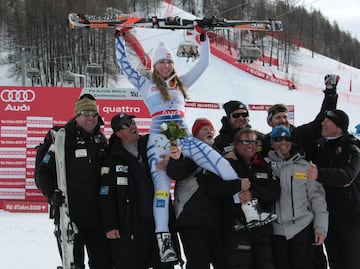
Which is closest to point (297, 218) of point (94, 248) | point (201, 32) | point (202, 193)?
point (202, 193)

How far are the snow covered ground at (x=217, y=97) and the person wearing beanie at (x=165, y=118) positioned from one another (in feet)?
8.29

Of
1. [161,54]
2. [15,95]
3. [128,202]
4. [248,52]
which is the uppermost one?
[248,52]

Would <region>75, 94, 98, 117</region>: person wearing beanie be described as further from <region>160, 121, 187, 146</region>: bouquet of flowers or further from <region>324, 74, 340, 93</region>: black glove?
<region>324, 74, 340, 93</region>: black glove

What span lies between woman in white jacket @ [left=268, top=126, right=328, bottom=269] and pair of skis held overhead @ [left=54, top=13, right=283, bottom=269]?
167 centimetres

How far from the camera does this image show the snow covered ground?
20.5ft

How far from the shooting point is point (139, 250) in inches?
149

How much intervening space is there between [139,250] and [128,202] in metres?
0.44

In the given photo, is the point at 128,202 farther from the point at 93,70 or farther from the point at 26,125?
the point at 93,70

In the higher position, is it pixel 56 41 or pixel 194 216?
pixel 56 41

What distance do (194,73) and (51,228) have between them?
194 inches

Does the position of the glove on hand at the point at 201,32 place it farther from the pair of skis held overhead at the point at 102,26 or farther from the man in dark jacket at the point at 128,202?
the man in dark jacket at the point at 128,202

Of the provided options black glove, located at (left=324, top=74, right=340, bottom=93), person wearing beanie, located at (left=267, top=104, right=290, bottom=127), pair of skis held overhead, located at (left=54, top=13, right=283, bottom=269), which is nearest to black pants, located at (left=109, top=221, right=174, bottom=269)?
pair of skis held overhead, located at (left=54, top=13, right=283, bottom=269)

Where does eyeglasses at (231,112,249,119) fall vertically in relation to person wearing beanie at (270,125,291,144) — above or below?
above

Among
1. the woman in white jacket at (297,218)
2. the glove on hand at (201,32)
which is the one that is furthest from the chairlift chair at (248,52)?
the woman in white jacket at (297,218)
